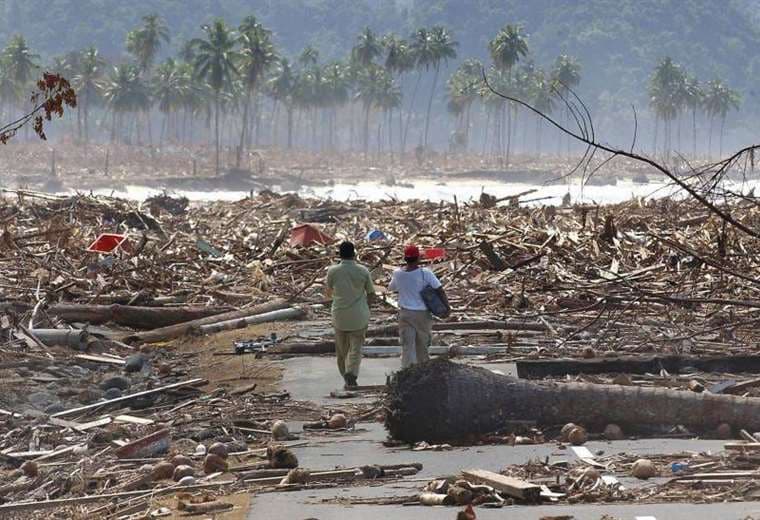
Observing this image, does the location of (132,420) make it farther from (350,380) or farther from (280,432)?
(350,380)

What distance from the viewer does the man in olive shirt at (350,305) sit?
557 inches

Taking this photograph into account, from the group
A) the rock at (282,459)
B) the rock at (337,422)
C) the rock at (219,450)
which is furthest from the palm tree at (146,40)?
the rock at (282,459)

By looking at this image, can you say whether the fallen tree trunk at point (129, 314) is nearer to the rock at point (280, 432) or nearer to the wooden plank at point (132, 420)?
the wooden plank at point (132, 420)

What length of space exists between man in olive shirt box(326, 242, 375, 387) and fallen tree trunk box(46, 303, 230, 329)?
22.3 feet

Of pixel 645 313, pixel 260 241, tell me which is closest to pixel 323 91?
pixel 260 241

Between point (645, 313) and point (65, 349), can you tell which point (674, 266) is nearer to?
point (645, 313)

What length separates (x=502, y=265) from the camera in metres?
22.7

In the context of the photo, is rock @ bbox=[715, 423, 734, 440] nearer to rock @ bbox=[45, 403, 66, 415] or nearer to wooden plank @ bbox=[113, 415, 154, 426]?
wooden plank @ bbox=[113, 415, 154, 426]

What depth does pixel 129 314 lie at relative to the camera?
20688 mm

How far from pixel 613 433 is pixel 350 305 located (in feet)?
12.7

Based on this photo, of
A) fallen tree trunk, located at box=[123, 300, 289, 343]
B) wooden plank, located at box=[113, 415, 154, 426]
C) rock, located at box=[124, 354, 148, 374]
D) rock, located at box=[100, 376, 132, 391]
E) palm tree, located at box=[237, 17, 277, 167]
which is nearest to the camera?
wooden plank, located at box=[113, 415, 154, 426]

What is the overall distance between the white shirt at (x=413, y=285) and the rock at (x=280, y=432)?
192 cm

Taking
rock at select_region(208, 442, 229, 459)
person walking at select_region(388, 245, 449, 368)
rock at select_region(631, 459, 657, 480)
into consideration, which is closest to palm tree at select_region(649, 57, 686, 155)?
person walking at select_region(388, 245, 449, 368)

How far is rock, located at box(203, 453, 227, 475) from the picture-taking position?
10.6 metres
